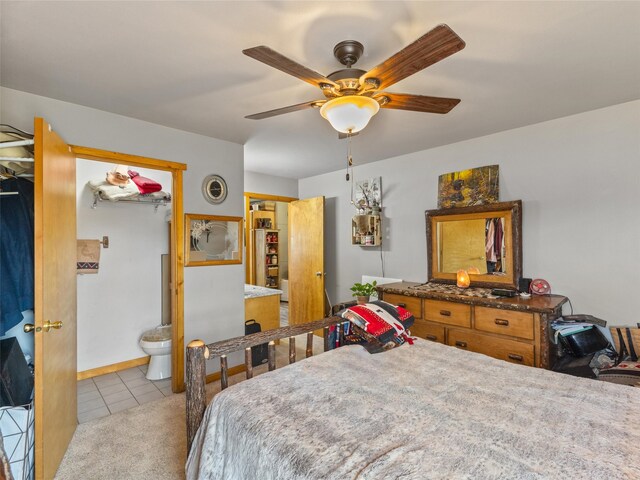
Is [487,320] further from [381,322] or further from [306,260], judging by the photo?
[306,260]

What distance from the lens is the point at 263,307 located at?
4004 millimetres

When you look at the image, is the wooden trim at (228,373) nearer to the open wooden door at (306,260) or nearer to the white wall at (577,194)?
the open wooden door at (306,260)

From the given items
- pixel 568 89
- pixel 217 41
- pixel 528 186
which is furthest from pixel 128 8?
pixel 528 186

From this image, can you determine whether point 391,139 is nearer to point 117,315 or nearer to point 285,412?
point 285,412

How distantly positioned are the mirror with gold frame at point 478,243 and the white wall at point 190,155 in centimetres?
214

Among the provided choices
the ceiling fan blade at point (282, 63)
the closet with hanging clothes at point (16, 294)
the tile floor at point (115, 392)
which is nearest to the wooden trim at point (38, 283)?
the closet with hanging clothes at point (16, 294)

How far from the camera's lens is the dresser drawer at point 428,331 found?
304cm

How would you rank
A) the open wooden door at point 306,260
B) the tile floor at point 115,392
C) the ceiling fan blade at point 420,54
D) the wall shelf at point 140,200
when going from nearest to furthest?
the ceiling fan blade at point 420,54, the tile floor at point 115,392, the wall shelf at point 140,200, the open wooden door at point 306,260

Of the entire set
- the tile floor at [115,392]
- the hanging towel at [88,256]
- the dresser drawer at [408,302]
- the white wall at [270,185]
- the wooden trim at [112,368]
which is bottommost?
the tile floor at [115,392]

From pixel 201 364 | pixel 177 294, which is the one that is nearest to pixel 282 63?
pixel 201 364

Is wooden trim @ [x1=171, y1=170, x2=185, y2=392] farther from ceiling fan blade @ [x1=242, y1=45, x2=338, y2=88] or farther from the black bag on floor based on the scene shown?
ceiling fan blade @ [x1=242, y1=45, x2=338, y2=88]

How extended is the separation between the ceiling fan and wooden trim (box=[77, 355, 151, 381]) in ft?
11.0

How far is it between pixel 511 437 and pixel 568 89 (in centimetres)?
233

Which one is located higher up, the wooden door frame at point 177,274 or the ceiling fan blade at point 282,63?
the ceiling fan blade at point 282,63
